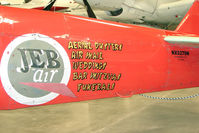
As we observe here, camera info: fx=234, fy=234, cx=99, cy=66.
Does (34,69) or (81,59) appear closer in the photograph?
(34,69)

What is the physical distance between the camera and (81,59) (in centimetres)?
296

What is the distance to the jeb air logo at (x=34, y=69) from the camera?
261cm

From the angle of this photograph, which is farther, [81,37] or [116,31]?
[116,31]

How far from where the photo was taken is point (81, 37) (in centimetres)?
300

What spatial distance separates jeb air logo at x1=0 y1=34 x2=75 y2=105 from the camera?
2.61m

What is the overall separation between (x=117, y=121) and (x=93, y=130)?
493mm

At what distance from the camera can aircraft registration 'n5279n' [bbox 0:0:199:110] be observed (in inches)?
104

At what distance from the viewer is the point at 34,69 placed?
2711mm

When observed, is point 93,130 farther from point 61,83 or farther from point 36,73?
point 36,73

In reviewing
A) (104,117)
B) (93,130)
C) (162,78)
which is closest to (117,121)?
(104,117)

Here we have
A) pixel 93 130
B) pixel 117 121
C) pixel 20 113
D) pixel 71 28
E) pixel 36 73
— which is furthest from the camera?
pixel 20 113

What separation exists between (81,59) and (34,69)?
23.3 inches

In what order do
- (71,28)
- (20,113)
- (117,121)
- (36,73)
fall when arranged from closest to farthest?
(36,73) → (71,28) → (117,121) → (20,113)

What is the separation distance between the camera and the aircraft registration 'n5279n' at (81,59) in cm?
265
